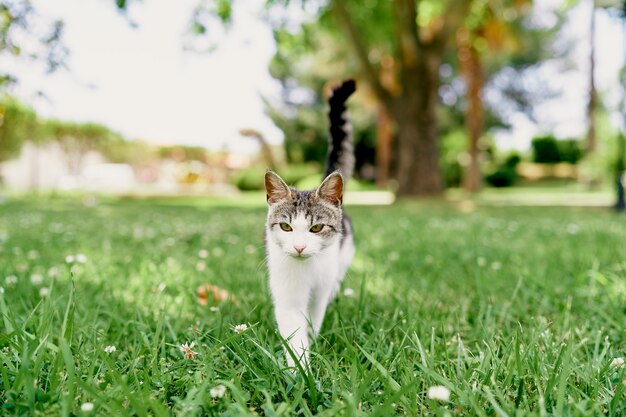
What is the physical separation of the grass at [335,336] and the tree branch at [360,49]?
9.41 meters

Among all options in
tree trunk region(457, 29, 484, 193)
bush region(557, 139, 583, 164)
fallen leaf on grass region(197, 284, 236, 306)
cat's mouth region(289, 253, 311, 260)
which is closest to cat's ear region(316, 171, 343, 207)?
cat's mouth region(289, 253, 311, 260)

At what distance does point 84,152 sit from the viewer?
1003 inches

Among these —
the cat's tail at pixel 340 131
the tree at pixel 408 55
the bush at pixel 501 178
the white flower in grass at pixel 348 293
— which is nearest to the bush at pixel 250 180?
the tree at pixel 408 55

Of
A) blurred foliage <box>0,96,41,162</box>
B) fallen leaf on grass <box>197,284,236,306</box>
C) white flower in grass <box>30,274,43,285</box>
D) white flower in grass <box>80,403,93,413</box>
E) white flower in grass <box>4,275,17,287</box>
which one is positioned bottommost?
fallen leaf on grass <box>197,284,236,306</box>

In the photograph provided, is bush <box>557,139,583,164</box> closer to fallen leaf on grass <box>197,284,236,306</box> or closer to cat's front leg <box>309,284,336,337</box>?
fallen leaf on grass <box>197,284,236,306</box>

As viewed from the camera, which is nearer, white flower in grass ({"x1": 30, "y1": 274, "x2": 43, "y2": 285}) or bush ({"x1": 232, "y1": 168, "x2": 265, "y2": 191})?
white flower in grass ({"x1": 30, "y1": 274, "x2": 43, "y2": 285})

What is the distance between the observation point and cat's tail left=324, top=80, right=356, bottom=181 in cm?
281

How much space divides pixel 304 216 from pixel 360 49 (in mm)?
11514

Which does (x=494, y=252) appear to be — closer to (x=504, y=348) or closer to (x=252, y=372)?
(x=504, y=348)

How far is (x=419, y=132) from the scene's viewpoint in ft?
46.0

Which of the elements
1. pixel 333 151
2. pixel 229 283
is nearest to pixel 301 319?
pixel 229 283

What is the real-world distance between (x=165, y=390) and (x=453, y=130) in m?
32.2

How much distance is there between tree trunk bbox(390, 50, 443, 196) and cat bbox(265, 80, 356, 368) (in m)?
12.1

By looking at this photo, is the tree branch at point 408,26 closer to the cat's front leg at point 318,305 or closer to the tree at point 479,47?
the tree at point 479,47
